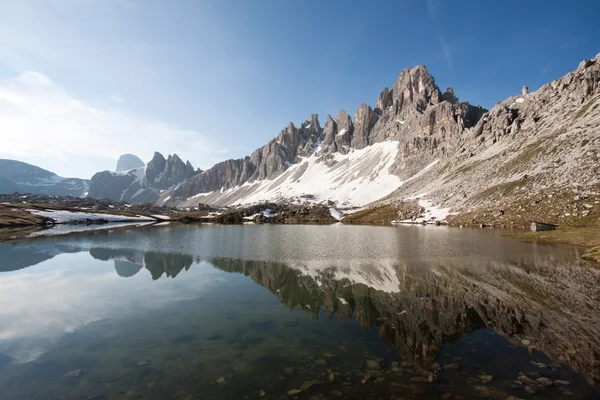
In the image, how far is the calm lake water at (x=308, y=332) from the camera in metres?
12.5

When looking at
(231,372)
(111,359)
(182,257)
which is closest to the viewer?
(231,372)

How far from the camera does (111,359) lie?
15.2m

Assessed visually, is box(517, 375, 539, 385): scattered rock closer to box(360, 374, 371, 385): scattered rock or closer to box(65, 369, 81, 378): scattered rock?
box(360, 374, 371, 385): scattered rock

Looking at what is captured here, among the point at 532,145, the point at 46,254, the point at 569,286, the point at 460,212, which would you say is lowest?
the point at 46,254

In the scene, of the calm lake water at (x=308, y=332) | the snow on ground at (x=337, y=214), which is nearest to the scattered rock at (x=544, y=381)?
the calm lake water at (x=308, y=332)

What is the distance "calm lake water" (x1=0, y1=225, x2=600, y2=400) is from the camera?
12.5 m

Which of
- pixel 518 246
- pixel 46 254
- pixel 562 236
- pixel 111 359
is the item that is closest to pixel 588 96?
pixel 562 236

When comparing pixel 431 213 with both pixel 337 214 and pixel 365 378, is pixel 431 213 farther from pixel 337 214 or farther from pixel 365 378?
pixel 365 378

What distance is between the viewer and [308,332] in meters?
18.5

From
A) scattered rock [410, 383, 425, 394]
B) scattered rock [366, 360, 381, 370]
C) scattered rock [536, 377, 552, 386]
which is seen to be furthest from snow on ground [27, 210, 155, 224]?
scattered rock [536, 377, 552, 386]

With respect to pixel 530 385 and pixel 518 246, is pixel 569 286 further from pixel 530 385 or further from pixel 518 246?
pixel 518 246

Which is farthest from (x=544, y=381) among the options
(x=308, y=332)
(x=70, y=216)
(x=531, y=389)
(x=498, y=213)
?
(x=70, y=216)

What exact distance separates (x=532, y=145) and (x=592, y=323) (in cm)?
13262

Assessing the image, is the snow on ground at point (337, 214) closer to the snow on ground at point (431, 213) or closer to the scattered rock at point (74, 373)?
the snow on ground at point (431, 213)
